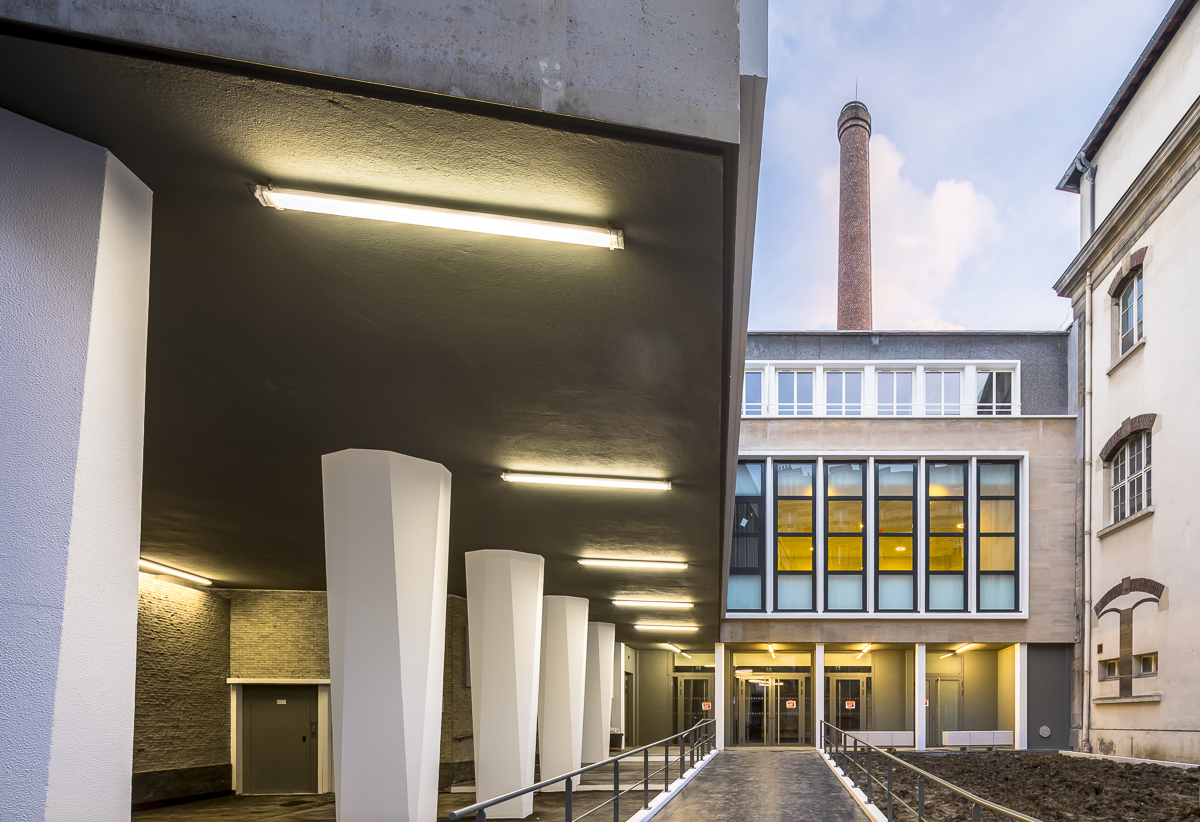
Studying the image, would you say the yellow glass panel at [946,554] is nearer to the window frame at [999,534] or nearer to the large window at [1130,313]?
the window frame at [999,534]

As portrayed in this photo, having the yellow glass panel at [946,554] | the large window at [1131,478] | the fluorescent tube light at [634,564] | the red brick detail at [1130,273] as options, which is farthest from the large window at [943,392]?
the fluorescent tube light at [634,564]

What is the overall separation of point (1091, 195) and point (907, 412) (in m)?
7.60

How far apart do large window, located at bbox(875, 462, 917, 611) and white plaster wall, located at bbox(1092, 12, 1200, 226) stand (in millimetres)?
8130

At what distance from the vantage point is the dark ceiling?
11.7ft

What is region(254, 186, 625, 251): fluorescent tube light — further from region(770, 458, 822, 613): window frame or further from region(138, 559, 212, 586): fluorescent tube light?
region(770, 458, 822, 613): window frame

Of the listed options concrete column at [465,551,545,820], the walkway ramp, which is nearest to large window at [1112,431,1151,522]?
the walkway ramp

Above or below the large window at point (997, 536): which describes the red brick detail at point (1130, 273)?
above

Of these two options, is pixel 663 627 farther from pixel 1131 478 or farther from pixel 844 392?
pixel 1131 478

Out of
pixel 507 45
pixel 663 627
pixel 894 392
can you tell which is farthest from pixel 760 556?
pixel 507 45

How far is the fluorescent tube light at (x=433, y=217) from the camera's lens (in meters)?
4.11

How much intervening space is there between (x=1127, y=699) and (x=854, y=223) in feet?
70.3

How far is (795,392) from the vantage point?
93.6 feet

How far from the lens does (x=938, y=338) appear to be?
28.6 metres

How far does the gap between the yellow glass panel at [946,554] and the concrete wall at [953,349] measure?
4673mm
